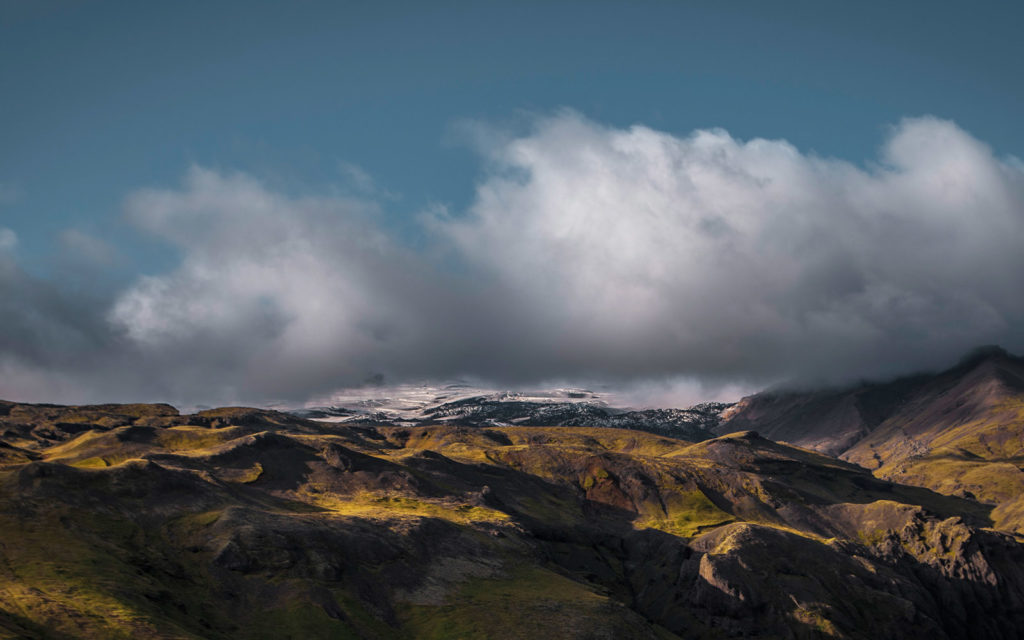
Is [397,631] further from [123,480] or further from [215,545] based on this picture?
[123,480]

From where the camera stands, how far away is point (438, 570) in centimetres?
19662

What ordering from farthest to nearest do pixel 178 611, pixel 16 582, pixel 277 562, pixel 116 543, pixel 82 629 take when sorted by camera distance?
1. pixel 277 562
2. pixel 116 543
3. pixel 178 611
4. pixel 16 582
5. pixel 82 629

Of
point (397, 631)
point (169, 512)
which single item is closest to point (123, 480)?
point (169, 512)

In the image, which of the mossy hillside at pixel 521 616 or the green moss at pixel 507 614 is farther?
the green moss at pixel 507 614

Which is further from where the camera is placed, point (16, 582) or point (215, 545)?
point (215, 545)

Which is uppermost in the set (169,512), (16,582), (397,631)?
(169,512)

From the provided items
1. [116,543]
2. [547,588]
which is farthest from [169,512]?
[547,588]

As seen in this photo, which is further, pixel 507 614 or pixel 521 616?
pixel 507 614

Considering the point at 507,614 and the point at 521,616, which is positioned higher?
the point at 507,614

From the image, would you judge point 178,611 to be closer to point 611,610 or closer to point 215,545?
point 215,545

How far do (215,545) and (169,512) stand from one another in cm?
2307

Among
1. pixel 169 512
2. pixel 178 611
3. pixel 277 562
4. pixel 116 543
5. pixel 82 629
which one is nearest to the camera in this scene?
pixel 82 629

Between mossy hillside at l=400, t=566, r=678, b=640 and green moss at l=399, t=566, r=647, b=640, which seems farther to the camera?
green moss at l=399, t=566, r=647, b=640

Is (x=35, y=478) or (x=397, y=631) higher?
(x=35, y=478)
